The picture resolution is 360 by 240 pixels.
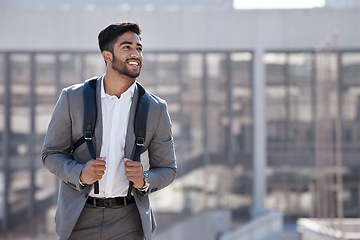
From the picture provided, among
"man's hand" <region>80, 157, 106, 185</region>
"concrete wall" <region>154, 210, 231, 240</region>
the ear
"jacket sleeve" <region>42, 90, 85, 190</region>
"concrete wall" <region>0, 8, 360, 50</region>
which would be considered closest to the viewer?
"man's hand" <region>80, 157, 106, 185</region>

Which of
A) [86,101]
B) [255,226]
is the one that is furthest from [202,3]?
[86,101]

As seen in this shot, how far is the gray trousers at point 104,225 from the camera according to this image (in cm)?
247

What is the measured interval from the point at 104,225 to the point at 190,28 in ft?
64.8

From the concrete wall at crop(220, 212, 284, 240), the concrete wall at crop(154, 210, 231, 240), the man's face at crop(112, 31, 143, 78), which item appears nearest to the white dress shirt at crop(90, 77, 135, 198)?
the man's face at crop(112, 31, 143, 78)

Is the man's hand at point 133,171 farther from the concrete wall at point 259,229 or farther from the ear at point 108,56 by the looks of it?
the concrete wall at point 259,229

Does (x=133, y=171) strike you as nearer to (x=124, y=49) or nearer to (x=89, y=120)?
(x=89, y=120)

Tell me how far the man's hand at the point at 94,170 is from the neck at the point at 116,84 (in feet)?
1.21

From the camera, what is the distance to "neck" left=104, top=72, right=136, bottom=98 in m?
2.59

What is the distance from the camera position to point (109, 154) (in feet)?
8.27

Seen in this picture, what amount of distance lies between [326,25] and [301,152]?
4714 mm

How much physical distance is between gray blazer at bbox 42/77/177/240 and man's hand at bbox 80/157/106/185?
0.16 ft

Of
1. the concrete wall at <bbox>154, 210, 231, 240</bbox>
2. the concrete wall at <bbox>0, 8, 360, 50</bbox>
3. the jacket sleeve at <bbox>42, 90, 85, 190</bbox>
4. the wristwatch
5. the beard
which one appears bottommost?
the concrete wall at <bbox>154, 210, 231, 240</bbox>

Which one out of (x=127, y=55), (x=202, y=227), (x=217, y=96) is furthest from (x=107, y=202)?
(x=217, y=96)

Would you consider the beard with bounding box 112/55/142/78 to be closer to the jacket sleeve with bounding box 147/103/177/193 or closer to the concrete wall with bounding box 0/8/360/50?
the jacket sleeve with bounding box 147/103/177/193
